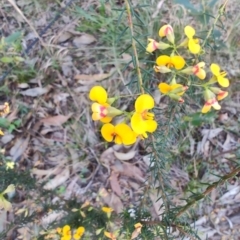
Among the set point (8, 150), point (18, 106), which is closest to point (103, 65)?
point (18, 106)

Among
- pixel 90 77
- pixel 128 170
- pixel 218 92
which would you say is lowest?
pixel 128 170

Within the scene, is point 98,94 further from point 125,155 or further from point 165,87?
point 125,155

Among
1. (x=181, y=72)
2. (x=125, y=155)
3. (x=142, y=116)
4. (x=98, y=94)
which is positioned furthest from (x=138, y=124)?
(x=125, y=155)

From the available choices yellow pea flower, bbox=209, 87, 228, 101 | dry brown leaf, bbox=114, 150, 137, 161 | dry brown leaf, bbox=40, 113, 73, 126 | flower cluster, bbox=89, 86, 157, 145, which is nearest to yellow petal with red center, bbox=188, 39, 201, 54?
yellow pea flower, bbox=209, 87, 228, 101

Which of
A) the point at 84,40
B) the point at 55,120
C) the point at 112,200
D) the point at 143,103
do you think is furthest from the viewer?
the point at 84,40

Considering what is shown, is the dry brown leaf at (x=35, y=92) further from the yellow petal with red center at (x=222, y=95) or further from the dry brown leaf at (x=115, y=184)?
the yellow petal with red center at (x=222, y=95)

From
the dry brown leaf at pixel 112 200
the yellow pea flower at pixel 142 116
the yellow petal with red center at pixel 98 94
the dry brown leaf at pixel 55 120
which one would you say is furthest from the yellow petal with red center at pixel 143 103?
the dry brown leaf at pixel 55 120

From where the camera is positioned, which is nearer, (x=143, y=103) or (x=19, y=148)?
(x=143, y=103)

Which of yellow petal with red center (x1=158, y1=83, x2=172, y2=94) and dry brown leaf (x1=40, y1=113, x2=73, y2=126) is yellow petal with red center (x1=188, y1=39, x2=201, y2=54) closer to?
yellow petal with red center (x1=158, y1=83, x2=172, y2=94)
